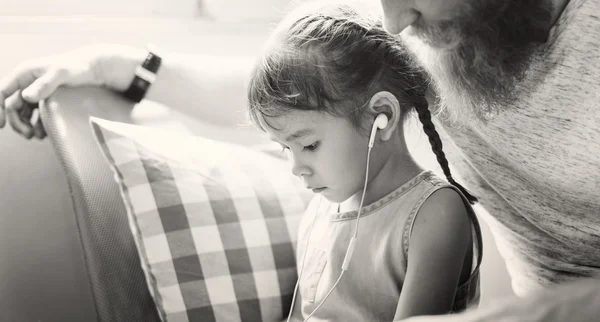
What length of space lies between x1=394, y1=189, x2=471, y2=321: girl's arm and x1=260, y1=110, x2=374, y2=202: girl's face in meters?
0.13

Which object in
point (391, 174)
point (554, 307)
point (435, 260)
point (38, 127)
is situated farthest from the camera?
point (38, 127)

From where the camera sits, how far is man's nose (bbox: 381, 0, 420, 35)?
90 cm

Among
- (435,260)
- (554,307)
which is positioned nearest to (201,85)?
(435,260)

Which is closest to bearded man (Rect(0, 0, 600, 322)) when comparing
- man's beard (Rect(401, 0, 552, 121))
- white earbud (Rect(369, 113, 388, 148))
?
man's beard (Rect(401, 0, 552, 121))

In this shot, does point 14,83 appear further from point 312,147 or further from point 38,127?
point 312,147

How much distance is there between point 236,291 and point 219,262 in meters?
0.06

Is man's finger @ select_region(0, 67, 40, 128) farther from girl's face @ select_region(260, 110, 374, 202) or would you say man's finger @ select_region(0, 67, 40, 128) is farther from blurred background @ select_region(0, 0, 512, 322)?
girl's face @ select_region(260, 110, 374, 202)

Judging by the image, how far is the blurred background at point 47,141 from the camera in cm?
134

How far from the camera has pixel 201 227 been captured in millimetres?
1119

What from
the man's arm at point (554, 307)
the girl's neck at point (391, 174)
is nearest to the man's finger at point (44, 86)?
the girl's neck at point (391, 174)

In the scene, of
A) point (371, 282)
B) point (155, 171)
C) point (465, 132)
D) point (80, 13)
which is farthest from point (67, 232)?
point (465, 132)

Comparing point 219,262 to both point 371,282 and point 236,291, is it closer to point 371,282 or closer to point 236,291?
point 236,291

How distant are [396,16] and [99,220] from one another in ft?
1.86

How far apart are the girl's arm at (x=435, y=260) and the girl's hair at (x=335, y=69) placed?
0.26 feet
